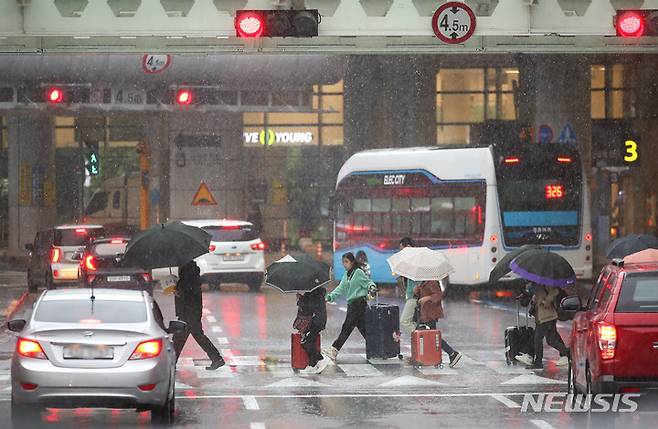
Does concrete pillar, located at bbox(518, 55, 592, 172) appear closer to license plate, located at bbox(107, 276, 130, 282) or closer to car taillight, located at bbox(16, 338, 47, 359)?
license plate, located at bbox(107, 276, 130, 282)

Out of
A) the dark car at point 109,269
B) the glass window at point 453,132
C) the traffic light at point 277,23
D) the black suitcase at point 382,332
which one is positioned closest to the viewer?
the traffic light at point 277,23

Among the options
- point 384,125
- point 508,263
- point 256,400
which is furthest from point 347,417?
point 384,125

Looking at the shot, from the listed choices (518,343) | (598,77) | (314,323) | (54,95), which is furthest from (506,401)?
(598,77)

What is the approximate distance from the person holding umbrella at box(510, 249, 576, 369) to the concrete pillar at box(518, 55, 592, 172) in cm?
2734

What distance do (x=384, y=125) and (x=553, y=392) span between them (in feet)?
133

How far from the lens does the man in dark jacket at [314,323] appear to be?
19609 millimetres

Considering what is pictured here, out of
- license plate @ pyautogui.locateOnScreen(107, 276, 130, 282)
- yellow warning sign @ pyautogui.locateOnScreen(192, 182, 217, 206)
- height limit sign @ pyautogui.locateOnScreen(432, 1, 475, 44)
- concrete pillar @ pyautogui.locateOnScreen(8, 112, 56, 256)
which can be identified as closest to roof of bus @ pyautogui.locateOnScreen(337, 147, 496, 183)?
yellow warning sign @ pyautogui.locateOnScreen(192, 182, 217, 206)

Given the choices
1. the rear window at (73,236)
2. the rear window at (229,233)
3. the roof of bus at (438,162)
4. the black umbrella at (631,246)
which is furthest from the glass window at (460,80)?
→ the black umbrella at (631,246)

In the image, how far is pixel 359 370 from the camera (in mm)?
19984

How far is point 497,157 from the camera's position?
33469mm

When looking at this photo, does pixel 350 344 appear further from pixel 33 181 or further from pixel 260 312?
pixel 33 181

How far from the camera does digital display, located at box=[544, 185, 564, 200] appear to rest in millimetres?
33656

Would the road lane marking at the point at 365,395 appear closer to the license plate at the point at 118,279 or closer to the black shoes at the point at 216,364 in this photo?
the black shoes at the point at 216,364

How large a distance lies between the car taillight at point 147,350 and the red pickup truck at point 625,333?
4054mm
